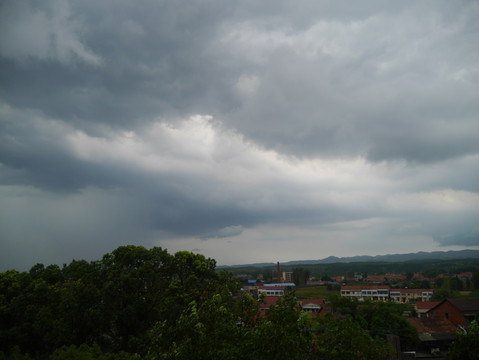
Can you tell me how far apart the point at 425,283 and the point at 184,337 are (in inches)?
5615

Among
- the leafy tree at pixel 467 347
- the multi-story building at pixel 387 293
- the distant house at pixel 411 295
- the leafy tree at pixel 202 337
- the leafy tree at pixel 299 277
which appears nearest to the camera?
the leafy tree at pixel 202 337

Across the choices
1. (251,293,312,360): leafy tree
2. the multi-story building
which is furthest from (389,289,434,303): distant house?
(251,293,312,360): leafy tree

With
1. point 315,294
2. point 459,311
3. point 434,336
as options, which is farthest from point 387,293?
point 434,336

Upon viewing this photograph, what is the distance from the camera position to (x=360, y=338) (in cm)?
1070

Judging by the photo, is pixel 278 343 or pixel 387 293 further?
pixel 387 293

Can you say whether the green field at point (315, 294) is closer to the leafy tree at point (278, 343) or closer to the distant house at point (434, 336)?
the distant house at point (434, 336)

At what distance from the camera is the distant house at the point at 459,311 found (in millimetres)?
50312

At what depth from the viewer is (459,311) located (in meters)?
50.7

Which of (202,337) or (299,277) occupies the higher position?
(202,337)

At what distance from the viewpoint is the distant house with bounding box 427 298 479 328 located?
50.3m

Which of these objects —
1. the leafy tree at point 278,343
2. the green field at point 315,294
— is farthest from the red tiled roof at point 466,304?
the leafy tree at point 278,343

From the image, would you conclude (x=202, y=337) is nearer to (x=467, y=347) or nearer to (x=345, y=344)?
(x=345, y=344)

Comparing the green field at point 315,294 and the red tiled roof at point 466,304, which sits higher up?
the red tiled roof at point 466,304

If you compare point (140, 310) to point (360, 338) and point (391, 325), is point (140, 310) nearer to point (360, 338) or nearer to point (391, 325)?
point (360, 338)
